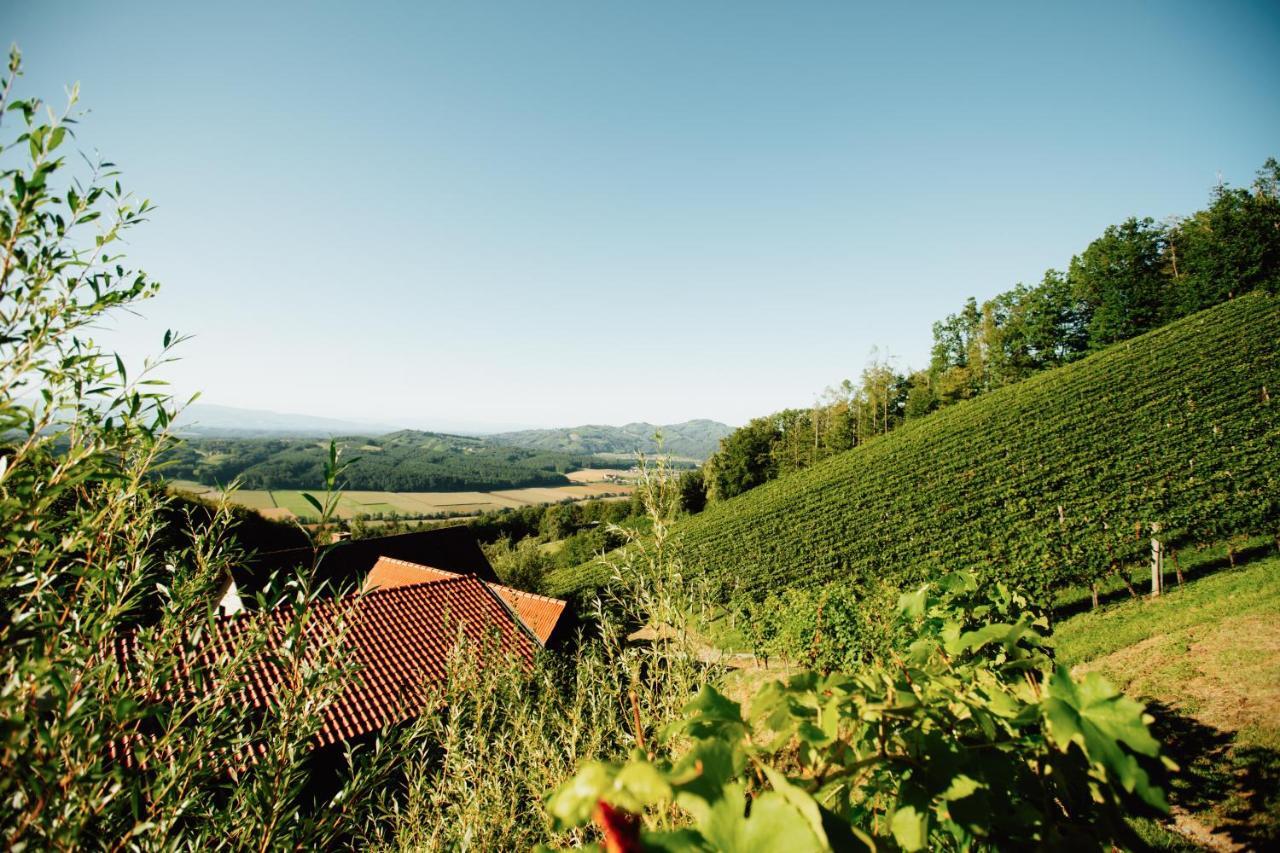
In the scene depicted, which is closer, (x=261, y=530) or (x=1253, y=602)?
(x=1253, y=602)

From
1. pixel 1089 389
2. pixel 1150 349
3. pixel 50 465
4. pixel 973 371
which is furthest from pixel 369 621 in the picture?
pixel 973 371

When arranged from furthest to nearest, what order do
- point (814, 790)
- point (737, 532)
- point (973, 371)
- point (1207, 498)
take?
point (973, 371) < point (737, 532) < point (1207, 498) < point (814, 790)

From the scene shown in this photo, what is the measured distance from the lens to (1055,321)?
54.0 metres

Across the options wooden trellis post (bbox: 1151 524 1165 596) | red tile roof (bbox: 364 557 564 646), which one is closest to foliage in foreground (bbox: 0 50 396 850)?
red tile roof (bbox: 364 557 564 646)

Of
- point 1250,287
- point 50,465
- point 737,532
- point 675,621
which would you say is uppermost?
point 1250,287

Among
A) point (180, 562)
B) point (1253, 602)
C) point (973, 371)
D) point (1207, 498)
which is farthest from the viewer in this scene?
point (973, 371)

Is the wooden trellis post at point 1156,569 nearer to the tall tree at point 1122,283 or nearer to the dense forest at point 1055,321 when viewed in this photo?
the dense forest at point 1055,321

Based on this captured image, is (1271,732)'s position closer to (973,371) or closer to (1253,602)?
(1253,602)

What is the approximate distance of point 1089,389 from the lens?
106 ft

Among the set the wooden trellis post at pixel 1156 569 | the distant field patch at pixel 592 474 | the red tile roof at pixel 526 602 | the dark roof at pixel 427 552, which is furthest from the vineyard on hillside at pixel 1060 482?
the distant field patch at pixel 592 474

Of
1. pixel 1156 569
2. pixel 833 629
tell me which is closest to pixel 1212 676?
pixel 1156 569

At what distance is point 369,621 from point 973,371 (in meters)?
65.3

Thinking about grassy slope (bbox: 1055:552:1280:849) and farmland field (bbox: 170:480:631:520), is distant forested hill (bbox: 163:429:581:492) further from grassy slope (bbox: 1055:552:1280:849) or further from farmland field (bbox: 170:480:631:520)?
grassy slope (bbox: 1055:552:1280:849)

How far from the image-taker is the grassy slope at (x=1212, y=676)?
625cm
